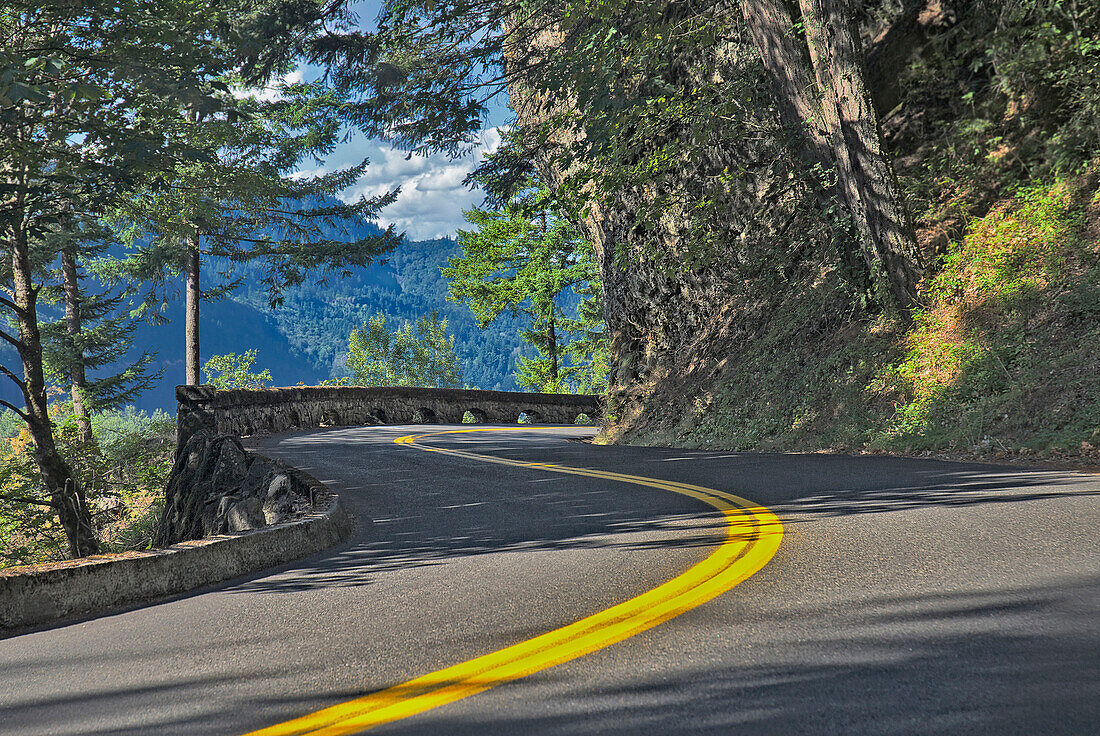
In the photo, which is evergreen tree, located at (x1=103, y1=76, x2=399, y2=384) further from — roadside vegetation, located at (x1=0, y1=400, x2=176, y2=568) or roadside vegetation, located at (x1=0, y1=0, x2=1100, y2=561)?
roadside vegetation, located at (x1=0, y1=0, x2=1100, y2=561)

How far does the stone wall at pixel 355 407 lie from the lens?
619 inches

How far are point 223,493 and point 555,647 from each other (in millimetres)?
6612

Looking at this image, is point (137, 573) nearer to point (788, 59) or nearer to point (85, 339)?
point (788, 59)

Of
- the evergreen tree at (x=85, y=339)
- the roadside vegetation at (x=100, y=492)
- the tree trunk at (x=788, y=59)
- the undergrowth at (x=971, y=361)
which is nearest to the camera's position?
the undergrowth at (x=971, y=361)

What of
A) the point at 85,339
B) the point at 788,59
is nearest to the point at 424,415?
the point at 85,339

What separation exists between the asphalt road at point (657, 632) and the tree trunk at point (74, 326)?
30.8 m

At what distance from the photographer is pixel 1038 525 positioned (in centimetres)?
434

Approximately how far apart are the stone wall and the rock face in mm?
2317

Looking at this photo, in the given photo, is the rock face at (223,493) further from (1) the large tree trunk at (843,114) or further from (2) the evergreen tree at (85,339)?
(2) the evergreen tree at (85,339)

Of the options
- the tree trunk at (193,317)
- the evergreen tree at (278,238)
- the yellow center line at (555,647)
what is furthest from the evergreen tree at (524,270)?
the yellow center line at (555,647)

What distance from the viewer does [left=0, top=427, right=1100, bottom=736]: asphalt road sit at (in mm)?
2188

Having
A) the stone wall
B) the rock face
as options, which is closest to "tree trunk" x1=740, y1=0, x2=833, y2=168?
the rock face

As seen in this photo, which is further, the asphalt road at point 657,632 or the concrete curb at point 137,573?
the concrete curb at point 137,573

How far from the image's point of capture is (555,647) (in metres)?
2.75
